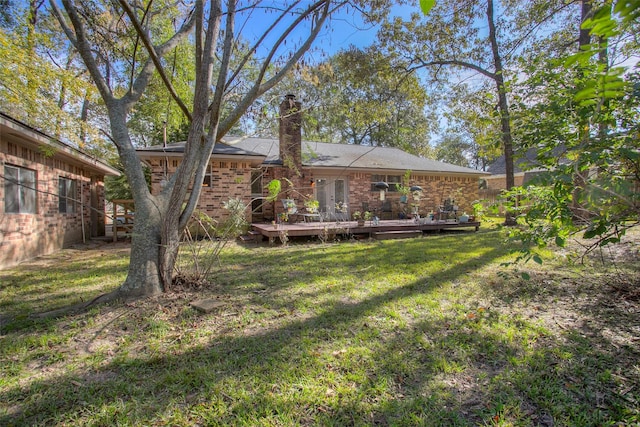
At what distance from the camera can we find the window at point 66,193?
31.7 ft

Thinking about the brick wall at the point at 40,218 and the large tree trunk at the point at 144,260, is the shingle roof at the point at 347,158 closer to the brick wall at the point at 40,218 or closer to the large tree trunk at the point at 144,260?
the brick wall at the point at 40,218

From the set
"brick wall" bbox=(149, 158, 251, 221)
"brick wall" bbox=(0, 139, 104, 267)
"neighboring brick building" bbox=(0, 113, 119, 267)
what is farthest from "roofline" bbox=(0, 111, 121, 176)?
"brick wall" bbox=(149, 158, 251, 221)

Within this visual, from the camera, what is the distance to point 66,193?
1018 centimetres

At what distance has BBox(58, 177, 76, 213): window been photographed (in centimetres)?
966

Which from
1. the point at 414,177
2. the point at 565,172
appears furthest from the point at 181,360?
the point at 414,177

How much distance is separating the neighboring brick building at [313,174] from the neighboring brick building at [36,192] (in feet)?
7.79

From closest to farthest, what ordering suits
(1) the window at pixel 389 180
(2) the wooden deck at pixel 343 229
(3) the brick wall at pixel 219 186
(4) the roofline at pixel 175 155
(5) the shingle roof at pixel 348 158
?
(2) the wooden deck at pixel 343 229 → (4) the roofline at pixel 175 155 → (3) the brick wall at pixel 219 186 → (5) the shingle roof at pixel 348 158 → (1) the window at pixel 389 180

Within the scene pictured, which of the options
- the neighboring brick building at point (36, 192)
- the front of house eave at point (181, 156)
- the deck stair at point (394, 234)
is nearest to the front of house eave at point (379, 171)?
the front of house eave at point (181, 156)

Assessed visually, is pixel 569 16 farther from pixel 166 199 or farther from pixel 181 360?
pixel 181 360

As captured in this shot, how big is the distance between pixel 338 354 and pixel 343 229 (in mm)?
7237

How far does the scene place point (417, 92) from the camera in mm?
13445

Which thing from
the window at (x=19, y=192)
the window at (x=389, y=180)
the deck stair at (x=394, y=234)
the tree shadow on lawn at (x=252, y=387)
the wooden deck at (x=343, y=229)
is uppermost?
the window at (x=389, y=180)

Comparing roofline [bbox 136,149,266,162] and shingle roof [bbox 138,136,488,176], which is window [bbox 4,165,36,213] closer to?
roofline [bbox 136,149,266,162]

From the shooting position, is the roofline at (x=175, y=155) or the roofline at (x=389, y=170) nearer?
the roofline at (x=175, y=155)
